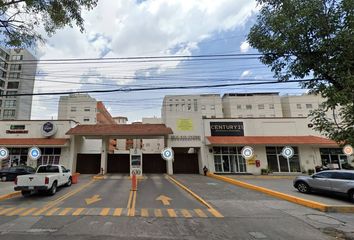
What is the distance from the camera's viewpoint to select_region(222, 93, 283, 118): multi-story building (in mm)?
70250

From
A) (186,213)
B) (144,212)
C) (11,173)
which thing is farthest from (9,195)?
(11,173)

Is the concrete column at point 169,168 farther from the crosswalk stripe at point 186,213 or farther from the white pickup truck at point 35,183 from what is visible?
the crosswalk stripe at point 186,213

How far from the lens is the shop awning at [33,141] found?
27516mm

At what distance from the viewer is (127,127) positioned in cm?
3009

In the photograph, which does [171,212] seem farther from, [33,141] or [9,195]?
[33,141]

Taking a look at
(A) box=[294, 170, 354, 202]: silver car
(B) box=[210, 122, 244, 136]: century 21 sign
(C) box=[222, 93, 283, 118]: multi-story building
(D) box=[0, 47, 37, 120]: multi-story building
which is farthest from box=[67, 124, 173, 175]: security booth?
(D) box=[0, 47, 37, 120]: multi-story building

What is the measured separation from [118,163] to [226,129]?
49.2 feet

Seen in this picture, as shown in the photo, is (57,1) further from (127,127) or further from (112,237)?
(127,127)

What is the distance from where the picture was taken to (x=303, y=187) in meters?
15.2

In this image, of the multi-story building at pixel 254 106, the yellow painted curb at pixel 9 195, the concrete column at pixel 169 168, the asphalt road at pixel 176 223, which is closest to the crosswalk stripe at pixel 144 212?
the asphalt road at pixel 176 223

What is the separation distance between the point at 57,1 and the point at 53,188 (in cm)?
1043

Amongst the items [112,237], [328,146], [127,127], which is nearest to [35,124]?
[127,127]

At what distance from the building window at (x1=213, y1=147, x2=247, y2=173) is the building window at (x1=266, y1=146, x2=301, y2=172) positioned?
131 inches

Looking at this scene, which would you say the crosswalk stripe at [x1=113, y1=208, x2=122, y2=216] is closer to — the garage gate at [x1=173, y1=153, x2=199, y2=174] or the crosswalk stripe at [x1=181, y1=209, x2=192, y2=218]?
the crosswalk stripe at [x1=181, y1=209, x2=192, y2=218]
